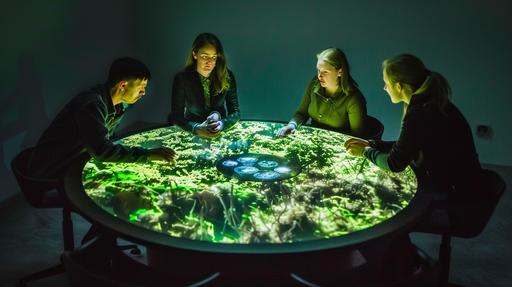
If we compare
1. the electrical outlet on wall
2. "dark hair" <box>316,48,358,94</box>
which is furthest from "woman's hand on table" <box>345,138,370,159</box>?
the electrical outlet on wall

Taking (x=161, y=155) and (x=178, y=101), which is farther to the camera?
(x=178, y=101)

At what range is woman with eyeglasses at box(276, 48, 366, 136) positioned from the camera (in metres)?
3.59

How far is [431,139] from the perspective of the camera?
2.76 metres

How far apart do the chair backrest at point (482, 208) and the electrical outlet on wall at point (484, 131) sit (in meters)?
2.68

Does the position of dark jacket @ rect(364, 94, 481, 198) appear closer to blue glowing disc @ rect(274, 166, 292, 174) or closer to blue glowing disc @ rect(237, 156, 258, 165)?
blue glowing disc @ rect(274, 166, 292, 174)

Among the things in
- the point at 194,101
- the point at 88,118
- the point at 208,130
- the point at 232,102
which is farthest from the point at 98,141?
the point at 232,102

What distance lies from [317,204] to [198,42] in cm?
168

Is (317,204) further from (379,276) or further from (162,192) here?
(162,192)

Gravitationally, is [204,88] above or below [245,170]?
above

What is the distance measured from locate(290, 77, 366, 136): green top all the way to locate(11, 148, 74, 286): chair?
1.52 metres

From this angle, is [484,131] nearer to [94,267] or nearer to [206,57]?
[206,57]

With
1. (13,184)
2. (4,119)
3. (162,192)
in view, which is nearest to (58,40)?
(4,119)

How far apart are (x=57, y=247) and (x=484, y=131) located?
3.83 m

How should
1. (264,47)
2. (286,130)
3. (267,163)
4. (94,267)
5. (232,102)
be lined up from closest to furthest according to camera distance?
1. (94,267)
2. (267,163)
3. (286,130)
4. (232,102)
5. (264,47)
